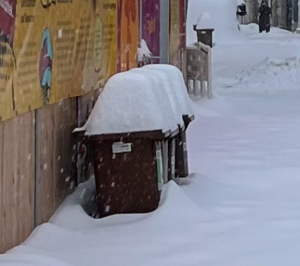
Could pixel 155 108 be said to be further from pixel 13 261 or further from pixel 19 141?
pixel 13 261

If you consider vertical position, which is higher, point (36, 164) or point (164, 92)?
point (164, 92)

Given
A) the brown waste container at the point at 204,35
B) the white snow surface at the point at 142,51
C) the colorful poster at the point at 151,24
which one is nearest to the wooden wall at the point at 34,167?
the white snow surface at the point at 142,51

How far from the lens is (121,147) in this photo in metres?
6.17

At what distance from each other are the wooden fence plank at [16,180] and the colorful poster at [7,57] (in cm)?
13

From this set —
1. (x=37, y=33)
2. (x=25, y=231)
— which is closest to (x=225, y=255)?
(x=25, y=231)

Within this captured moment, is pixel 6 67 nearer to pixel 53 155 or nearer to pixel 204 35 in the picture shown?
pixel 53 155

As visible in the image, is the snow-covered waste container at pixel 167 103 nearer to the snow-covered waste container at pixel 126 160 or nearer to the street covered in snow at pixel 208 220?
the street covered in snow at pixel 208 220

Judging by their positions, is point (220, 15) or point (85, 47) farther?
point (220, 15)

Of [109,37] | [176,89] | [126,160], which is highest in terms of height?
[109,37]

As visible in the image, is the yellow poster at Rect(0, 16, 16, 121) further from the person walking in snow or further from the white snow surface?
the person walking in snow

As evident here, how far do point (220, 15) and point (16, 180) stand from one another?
1391 inches

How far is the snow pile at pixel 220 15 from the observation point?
38.4 metres

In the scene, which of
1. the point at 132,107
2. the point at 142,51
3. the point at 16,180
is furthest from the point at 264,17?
the point at 16,180

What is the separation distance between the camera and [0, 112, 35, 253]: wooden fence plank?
16.1ft
